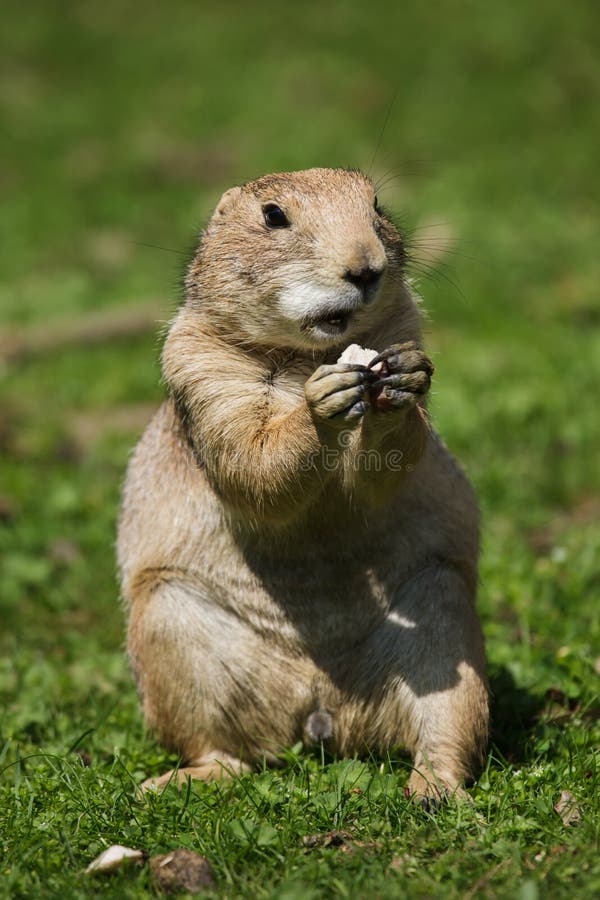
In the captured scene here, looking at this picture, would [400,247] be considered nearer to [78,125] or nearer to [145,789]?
[145,789]

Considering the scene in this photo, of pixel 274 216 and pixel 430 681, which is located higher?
pixel 274 216

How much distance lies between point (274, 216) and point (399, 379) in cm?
90

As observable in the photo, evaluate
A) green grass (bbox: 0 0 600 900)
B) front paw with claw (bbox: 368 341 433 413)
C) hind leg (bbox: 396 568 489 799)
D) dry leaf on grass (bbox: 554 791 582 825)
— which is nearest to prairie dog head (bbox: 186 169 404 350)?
front paw with claw (bbox: 368 341 433 413)

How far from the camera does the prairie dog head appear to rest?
3869mm

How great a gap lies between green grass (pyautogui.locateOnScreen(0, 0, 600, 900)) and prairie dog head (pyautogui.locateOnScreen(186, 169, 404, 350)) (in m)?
0.72

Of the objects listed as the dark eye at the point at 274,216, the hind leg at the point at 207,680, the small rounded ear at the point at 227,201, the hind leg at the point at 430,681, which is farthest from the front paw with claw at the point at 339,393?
the small rounded ear at the point at 227,201

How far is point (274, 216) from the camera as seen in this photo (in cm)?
426

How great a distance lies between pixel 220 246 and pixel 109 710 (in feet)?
6.69

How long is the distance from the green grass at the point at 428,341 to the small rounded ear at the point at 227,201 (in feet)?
3.03

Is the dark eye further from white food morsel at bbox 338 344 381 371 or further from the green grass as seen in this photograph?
the green grass

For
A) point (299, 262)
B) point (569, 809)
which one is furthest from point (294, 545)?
point (569, 809)

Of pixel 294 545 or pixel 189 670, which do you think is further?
pixel 294 545

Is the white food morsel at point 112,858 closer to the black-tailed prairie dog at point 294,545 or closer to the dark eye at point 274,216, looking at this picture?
the black-tailed prairie dog at point 294,545

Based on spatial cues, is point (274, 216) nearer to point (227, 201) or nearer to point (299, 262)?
point (299, 262)
